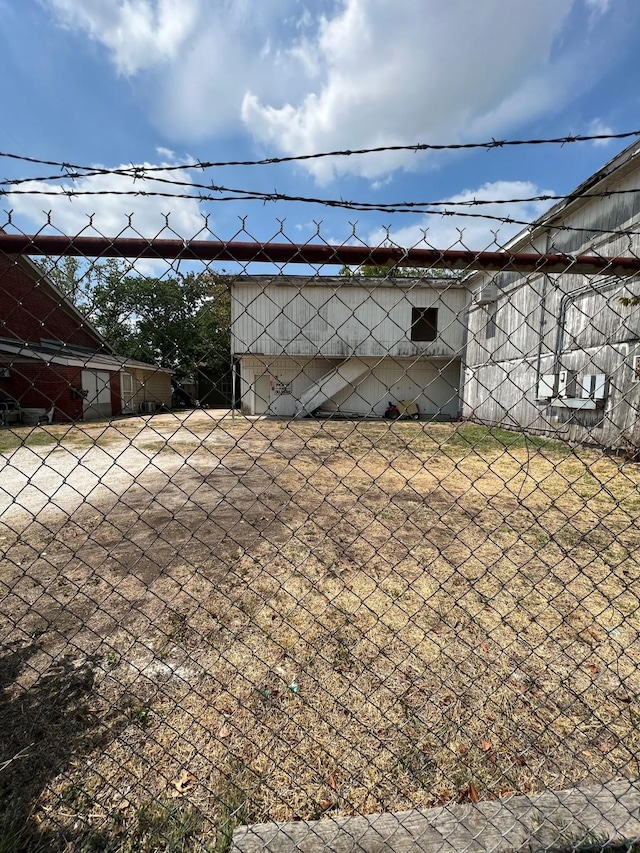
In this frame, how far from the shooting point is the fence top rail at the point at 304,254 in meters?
1.24

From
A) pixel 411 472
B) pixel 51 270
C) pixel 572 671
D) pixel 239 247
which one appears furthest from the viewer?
pixel 411 472

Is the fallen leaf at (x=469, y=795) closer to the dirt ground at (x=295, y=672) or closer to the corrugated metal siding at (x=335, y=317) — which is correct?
the dirt ground at (x=295, y=672)

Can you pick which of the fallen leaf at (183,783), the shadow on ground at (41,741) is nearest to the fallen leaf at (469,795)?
the fallen leaf at (183,783)

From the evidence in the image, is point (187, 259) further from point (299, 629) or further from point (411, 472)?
point (411, 472)

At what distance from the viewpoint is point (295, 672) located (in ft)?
6.55

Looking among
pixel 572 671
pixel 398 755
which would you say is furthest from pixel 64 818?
pixel 572 671

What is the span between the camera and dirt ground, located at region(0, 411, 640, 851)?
1.43 metres

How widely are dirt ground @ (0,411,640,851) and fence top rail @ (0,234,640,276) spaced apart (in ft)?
1.84

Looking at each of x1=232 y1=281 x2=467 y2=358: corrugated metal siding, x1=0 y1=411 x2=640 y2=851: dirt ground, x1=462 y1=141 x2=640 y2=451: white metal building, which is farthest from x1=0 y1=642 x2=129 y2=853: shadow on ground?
x1=232 y1=281 x2=467 y2=358: corrugated metal siding

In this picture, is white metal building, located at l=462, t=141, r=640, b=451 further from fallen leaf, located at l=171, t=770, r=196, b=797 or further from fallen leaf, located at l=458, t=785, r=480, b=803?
fallen leaf, located at l=171, t=770, r=196, b=797

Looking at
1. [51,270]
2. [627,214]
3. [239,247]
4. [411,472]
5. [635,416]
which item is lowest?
[411,472]

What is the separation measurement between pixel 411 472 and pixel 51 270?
18.9ft

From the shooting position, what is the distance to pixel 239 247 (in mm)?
1311

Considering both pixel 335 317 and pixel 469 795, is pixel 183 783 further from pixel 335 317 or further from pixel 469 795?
pixel 335 317
